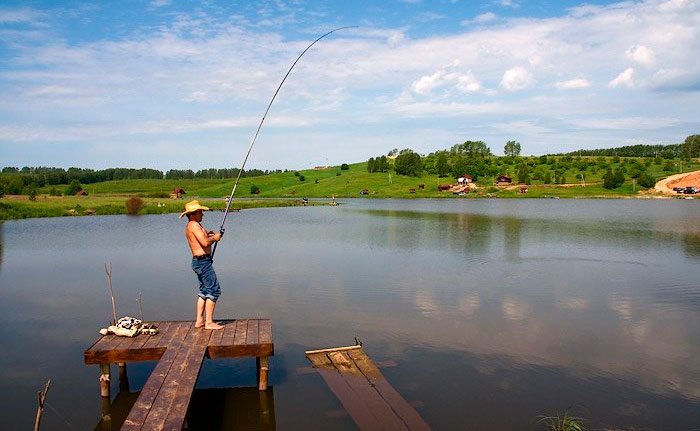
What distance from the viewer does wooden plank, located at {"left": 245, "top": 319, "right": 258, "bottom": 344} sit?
34.0 feet

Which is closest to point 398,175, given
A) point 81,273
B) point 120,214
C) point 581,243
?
point 120,214

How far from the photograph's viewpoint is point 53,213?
59.4 m

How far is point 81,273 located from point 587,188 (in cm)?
12104

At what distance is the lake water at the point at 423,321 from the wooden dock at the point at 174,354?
99 cm

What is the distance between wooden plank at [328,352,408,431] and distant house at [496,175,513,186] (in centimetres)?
13275

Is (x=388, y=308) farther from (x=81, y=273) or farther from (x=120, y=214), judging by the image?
(x=120, y=214)

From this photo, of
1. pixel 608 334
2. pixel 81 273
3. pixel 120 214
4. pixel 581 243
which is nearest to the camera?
pixel 608 334

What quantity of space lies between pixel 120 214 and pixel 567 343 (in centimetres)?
6051

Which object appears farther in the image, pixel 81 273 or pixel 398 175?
pixel 398 175

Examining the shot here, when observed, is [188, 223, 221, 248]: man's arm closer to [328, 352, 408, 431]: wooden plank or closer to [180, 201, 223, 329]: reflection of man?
[180, 201, 223, 329]: reflection of man

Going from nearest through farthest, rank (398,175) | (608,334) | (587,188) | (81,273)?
(608,334), (81,273), (587,188), (398,175)

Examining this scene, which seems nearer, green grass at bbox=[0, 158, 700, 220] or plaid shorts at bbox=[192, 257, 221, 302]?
plaid shorts at bbox=[192, 257, 221, 302]

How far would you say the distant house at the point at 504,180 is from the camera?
13862 centimetres

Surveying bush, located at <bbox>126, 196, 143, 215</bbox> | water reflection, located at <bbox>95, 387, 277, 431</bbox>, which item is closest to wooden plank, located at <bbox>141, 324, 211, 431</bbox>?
water reflection, located at <bbox>95, 387, 277, 431</bbox>
